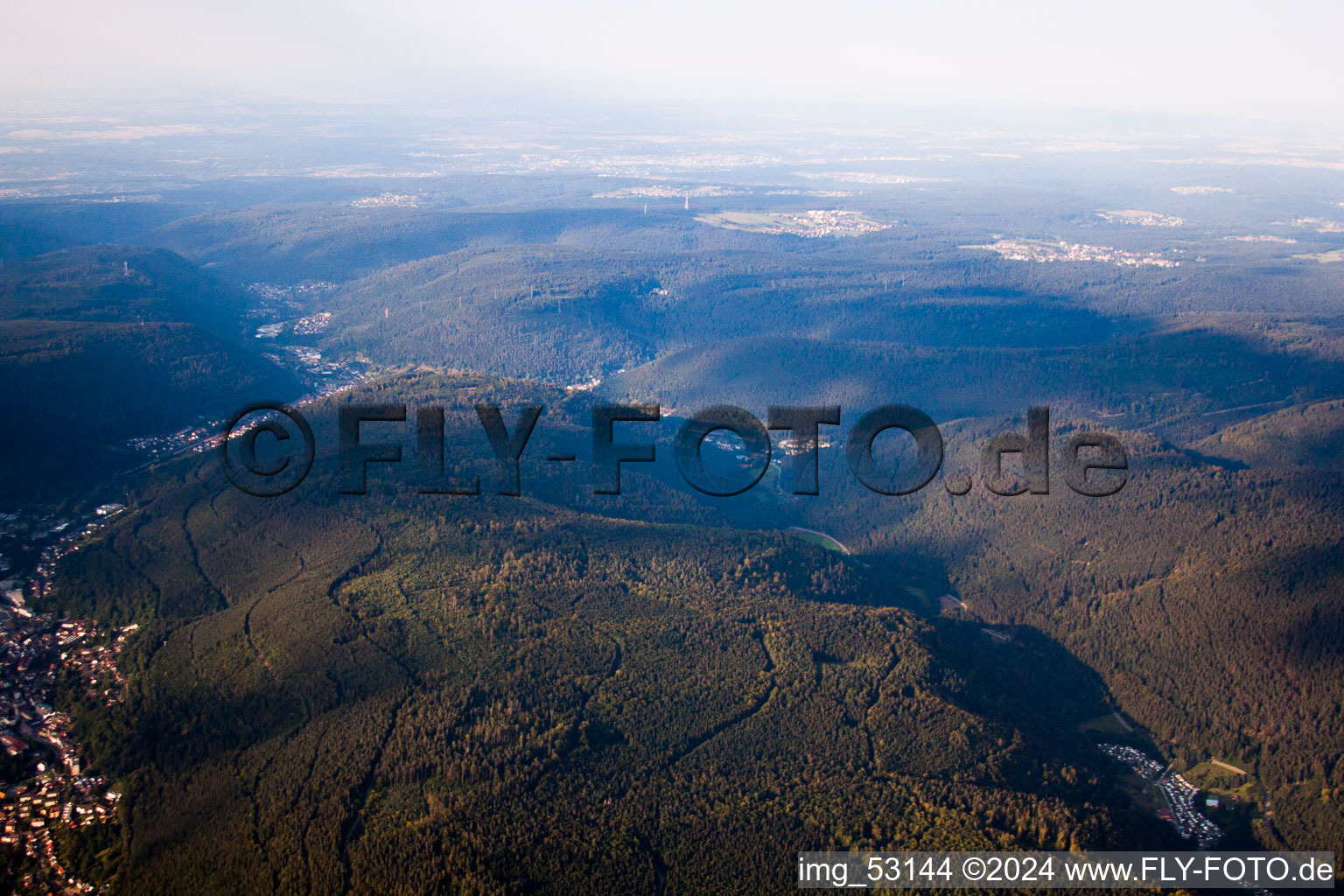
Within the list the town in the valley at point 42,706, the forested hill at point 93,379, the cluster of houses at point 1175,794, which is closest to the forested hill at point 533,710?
the town in the valley at point 42,706

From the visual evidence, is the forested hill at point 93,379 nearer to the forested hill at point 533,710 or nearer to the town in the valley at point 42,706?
the town in the valley at point 42,706

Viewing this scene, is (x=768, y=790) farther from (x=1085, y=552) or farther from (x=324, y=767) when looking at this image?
(x=1085, y=552)

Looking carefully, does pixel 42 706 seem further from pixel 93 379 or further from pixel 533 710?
pixel 93 379

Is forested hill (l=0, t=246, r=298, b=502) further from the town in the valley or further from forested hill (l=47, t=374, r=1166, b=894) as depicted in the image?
forested hill (l=47, t=374, r=1166, b=894)

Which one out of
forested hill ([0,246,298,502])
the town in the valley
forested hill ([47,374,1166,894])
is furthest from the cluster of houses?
forested hill ([0,246,298,502])

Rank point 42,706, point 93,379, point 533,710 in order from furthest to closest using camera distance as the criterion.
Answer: point 93,379 → point 42,706 → point 533,710

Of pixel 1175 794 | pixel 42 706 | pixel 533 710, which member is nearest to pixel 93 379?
pixel 42 706

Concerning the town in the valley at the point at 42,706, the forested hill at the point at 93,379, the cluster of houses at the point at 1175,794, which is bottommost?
the cluster of houses at the point at 1175,794

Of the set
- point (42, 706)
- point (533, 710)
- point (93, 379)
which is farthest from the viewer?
point (93, 379)

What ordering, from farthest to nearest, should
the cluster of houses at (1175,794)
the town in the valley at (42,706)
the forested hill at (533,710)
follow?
the cluster of houses at (1175,794) → the town in the valley at (42,706) → the forested hill at (533,710)
